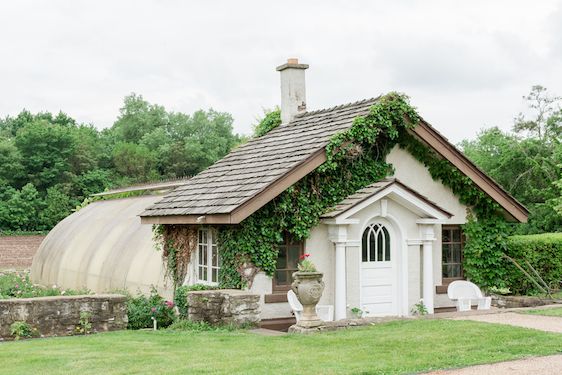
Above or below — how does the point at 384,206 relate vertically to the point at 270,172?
below

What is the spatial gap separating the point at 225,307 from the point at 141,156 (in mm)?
45197

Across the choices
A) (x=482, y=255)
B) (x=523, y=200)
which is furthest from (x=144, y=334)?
(x=523, y=200)

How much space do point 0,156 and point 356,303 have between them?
36.9 meters

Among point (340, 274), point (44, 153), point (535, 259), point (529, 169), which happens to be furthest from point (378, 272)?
point (44, 153)

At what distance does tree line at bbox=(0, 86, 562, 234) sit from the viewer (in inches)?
1521

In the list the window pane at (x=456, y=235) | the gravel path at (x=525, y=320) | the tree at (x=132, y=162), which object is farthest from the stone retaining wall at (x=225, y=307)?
the tree at (x=132, y=162)

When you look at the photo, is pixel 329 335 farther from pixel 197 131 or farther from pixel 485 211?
pixel 197 131

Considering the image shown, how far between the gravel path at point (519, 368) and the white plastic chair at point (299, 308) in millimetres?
4805

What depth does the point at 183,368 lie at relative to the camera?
10539 millimetres

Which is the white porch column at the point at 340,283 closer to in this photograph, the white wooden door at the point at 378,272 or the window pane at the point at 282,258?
the white wooden door at the point at 378,272

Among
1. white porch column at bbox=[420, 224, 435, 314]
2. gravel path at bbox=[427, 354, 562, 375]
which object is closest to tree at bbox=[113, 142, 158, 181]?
white porch column at bbox=[420, 224, 435, 314]

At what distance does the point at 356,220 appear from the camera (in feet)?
53.5

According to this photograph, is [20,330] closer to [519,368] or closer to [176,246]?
[176,246]

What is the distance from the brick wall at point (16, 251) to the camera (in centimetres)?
3941
